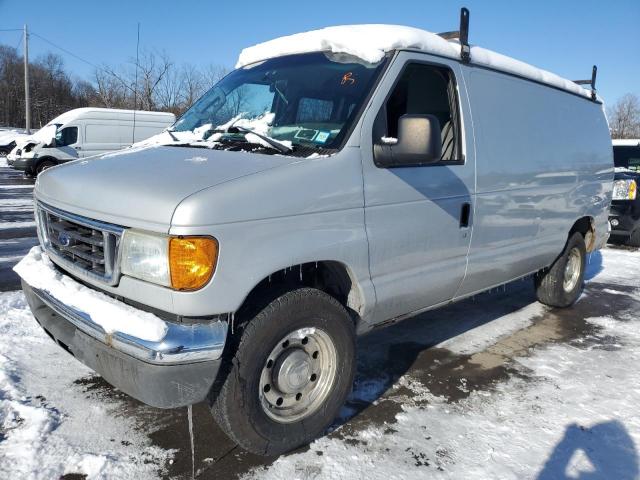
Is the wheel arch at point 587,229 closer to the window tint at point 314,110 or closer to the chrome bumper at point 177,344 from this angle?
the window tint at point 314,110

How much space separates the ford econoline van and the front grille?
52.3 feet

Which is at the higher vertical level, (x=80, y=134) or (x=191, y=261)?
(x=80, y=134)

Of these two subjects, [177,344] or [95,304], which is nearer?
[177,344]

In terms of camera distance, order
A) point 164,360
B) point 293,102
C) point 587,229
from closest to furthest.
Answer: point 164,360
point 293,102
point 587,229

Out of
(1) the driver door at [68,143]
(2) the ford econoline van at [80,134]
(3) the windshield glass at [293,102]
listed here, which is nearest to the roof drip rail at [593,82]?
(3) the windshield glass at [293,102]

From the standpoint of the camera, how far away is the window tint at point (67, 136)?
18344 mm

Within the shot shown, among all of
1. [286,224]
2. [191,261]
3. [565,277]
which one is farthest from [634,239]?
[191,261]

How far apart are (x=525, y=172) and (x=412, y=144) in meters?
1.81

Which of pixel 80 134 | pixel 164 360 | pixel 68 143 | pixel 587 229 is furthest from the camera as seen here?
pixel 68 143

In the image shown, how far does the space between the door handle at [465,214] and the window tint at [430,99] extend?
342mm

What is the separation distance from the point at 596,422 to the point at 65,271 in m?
3.42

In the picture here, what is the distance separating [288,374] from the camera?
2.78m

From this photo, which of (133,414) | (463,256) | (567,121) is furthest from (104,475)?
(567,121)

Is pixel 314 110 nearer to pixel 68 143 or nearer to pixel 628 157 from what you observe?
pixel 628 157
